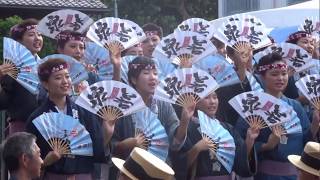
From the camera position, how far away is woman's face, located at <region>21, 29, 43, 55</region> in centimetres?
692

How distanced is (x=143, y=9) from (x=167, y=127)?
21984 millimetres

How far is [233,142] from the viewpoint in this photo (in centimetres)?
609

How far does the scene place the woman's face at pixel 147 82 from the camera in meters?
6.25

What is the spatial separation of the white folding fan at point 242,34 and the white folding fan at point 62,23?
1.42 metres

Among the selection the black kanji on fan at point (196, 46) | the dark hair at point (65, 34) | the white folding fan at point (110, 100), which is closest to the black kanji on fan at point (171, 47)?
the black kanji on fan at point (196, 46)

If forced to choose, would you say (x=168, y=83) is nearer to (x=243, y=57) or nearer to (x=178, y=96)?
(x=178, y=96)

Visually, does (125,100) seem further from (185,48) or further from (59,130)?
(185,48)

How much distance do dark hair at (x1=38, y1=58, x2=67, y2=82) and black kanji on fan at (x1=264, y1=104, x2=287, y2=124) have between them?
187 centimetres

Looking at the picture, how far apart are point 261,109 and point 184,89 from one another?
72 cm

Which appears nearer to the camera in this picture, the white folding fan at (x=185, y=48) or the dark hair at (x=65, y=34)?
A: the dark hair at (x=65, y=34)

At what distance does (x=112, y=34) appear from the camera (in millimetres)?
6879

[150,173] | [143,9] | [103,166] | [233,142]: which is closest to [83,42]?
[103,166]

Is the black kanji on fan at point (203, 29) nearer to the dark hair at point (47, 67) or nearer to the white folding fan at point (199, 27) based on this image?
the white folding fan at point (199, 27)

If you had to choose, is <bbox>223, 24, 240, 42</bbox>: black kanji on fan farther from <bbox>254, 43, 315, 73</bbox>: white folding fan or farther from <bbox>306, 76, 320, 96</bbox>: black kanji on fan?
<bbox>306, 76, 320, 96</bbox>: black kanji on fan
